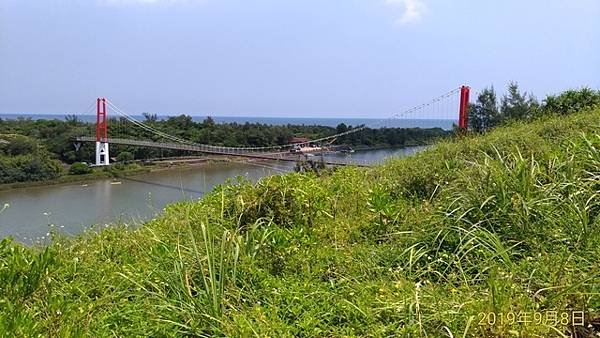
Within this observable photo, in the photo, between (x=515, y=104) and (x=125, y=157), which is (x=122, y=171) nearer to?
(x=125, y=157)

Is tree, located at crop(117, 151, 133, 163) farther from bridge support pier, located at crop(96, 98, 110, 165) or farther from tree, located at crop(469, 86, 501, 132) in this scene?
tree, located at crop(469, 86, 501, 132)

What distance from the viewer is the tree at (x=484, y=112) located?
5754 millimetres

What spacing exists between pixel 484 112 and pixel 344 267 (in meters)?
5.06

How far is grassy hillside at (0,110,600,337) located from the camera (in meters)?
1.19

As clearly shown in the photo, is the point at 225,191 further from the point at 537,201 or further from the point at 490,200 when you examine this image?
the point at 537,201

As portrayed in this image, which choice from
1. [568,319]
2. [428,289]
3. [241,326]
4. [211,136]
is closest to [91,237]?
[241,326]

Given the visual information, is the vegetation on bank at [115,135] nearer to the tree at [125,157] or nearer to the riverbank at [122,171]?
the tree at [125,157]

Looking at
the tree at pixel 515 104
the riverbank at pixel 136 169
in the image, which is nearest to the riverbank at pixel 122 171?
the riverbank at pixel 136 169

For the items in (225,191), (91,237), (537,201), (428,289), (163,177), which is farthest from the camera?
(163,177)

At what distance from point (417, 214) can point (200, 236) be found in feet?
2.95

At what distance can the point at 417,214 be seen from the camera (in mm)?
2057

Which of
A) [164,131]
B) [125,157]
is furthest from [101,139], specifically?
[164,131]

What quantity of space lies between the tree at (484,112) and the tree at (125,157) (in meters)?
14.6

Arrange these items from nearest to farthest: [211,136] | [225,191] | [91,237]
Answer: [91,237]
[225,191]
[211,136]
